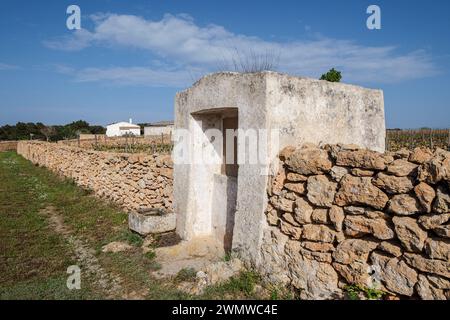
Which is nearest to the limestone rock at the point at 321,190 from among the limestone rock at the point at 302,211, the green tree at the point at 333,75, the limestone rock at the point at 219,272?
the limestone rock at the point at 302,211

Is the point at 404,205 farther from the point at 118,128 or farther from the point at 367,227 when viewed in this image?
the point at 118,128

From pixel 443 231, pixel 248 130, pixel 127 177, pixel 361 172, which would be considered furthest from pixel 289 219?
pixel 127 177

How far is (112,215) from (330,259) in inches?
247

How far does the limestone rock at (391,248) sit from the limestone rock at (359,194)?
0.35 metres

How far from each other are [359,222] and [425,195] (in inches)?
27.5

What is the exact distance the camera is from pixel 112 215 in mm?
8383

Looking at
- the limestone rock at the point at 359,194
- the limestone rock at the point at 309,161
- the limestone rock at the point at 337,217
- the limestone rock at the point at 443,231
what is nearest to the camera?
the limestone rock at the point at 443,231

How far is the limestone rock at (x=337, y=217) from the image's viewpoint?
351cm

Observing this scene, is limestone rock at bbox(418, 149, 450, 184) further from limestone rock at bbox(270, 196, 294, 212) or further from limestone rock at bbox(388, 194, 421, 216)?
limestone rock at bbox(270, 196, 294, 212)

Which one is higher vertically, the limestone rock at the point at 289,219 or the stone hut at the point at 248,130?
the stone hut at the point at 248,130

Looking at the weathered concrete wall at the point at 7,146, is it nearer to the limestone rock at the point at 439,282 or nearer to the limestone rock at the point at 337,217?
the limestone rock at the point at 337,217

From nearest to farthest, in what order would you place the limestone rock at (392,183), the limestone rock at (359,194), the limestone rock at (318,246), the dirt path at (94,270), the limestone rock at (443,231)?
the limestone rock at (443,231) < the limestone rock at (392,183) < the limestone rock at (359,194) < the limestone rock at (318,246) < the dirt path at (94,270)

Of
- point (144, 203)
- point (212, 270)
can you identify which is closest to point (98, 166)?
point (144, 203)

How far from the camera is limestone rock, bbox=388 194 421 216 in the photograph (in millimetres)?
2947
